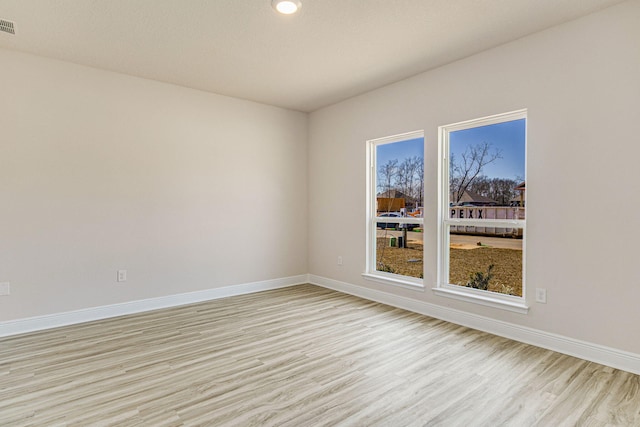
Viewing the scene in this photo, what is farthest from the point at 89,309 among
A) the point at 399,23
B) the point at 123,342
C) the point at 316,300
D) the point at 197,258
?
the point at 399,23

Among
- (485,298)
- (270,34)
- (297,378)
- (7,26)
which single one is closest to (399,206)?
(485,298)

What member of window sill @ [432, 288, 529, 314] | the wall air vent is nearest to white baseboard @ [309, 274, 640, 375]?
window sill @ [432, 288, 529, 314]

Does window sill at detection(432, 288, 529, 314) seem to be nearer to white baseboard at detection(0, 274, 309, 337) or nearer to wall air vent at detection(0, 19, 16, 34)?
white baseboard at detection(0, 274, 309, 337)

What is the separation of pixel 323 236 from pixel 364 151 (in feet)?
4.75

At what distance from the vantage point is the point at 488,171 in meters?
3.50

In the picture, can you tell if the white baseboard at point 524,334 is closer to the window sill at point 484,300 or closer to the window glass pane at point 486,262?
the window sill at point 484,300

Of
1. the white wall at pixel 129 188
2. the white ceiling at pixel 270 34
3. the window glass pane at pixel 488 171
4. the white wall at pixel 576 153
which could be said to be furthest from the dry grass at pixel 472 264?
the white ceiling at pixel 270 34

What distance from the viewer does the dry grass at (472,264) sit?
129 inches

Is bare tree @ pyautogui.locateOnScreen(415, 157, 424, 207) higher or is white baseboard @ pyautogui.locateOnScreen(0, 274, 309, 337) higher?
bare tree @ pyautogui.locateOnScreen(415, 157, 424, 207)

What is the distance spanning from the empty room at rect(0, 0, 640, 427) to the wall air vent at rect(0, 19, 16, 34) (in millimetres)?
24

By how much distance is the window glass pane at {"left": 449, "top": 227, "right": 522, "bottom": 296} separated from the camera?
129 inches

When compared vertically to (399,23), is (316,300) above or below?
below

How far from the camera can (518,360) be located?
2709mm

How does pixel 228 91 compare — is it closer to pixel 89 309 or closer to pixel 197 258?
pixel 197 258
